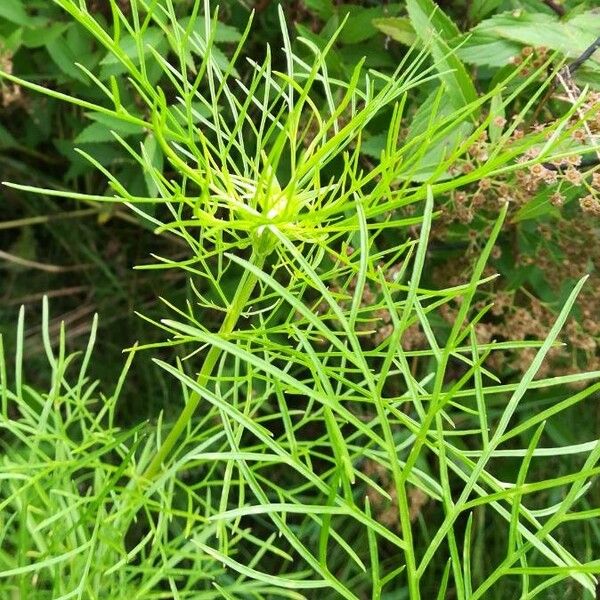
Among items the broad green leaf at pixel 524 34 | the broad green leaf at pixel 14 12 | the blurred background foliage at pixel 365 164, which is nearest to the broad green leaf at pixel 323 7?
the blurred background foliage at pixel 365 164

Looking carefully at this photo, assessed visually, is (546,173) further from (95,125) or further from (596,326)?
(95,125)

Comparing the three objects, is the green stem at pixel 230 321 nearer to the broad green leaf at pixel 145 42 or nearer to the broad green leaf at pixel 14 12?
the broad green leaf at pixel 145 42

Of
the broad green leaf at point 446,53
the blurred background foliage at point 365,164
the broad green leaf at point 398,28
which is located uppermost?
the broad green leaf at point 446,53

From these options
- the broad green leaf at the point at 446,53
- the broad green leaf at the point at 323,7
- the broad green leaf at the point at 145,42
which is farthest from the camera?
the broad green leaf at the point at 323,7

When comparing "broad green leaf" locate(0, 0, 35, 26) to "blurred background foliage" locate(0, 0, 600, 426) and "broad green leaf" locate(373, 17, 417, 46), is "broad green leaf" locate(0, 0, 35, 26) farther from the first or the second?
"broad green leaf" locate(373, 17, 417, 46)

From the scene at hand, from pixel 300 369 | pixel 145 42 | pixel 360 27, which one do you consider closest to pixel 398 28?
pixel 360 27

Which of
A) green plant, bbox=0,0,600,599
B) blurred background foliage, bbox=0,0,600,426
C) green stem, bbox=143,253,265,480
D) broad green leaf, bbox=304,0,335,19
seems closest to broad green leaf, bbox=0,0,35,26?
blurred background foliage, bbox=0,0,600,426

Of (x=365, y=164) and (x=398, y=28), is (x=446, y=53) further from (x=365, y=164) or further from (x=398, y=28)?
(x=365, y=164)
